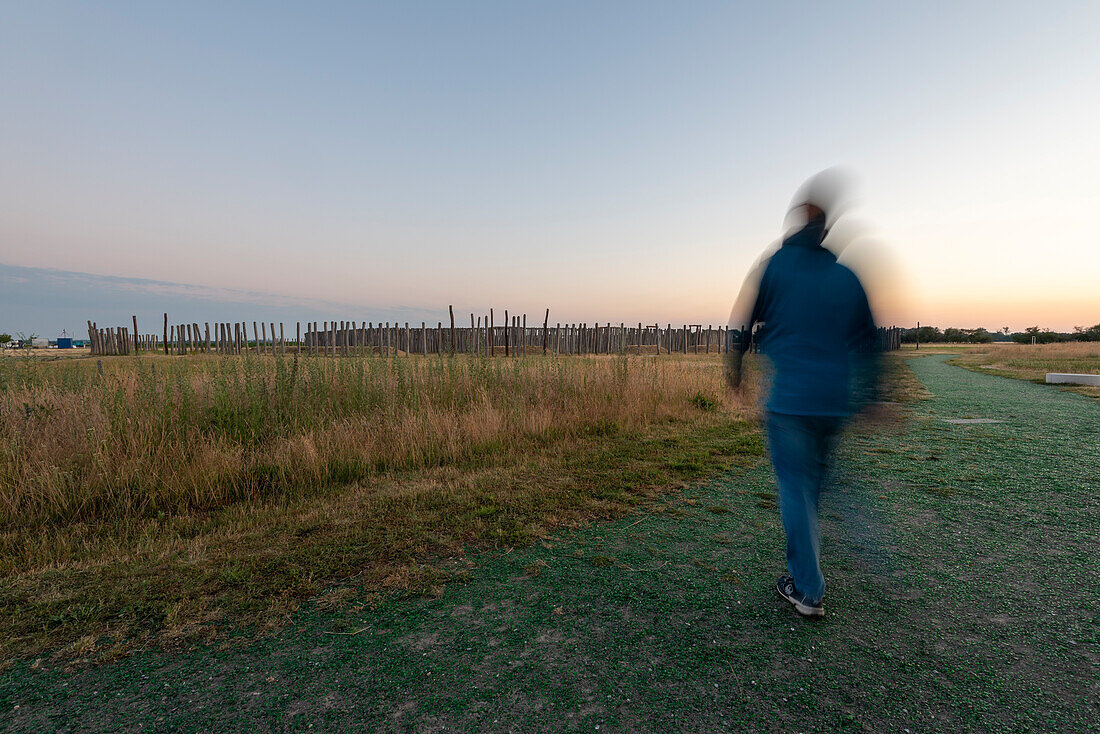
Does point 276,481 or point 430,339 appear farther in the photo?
point 430,339

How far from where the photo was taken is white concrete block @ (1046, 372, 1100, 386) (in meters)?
13.9

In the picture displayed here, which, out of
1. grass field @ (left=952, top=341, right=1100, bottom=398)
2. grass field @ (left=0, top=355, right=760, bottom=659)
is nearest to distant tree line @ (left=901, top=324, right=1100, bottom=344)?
grass field @ (left=952, top=341, right=1100, bottom=398)

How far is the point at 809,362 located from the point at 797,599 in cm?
121

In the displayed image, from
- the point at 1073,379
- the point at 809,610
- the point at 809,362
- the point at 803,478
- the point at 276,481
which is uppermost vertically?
the point at 809,362

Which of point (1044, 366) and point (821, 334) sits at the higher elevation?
point (821, 334)

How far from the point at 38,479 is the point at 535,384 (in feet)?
21.1

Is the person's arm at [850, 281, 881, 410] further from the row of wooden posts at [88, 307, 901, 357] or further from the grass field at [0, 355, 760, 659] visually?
the row of wooden posts at [88, 307, 901, 357]

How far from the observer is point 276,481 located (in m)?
5.03

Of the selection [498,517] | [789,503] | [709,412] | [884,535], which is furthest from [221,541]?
[709,412]

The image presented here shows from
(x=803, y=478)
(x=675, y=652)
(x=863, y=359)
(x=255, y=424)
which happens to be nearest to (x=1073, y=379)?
(x=863, y=359)

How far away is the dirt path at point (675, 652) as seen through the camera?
74.5 inches

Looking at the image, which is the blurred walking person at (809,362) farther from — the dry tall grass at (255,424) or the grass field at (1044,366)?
the grass field at (1044,366)

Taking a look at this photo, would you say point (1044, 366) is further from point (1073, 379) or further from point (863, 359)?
point (863, 359)

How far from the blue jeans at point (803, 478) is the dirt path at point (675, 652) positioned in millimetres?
243
